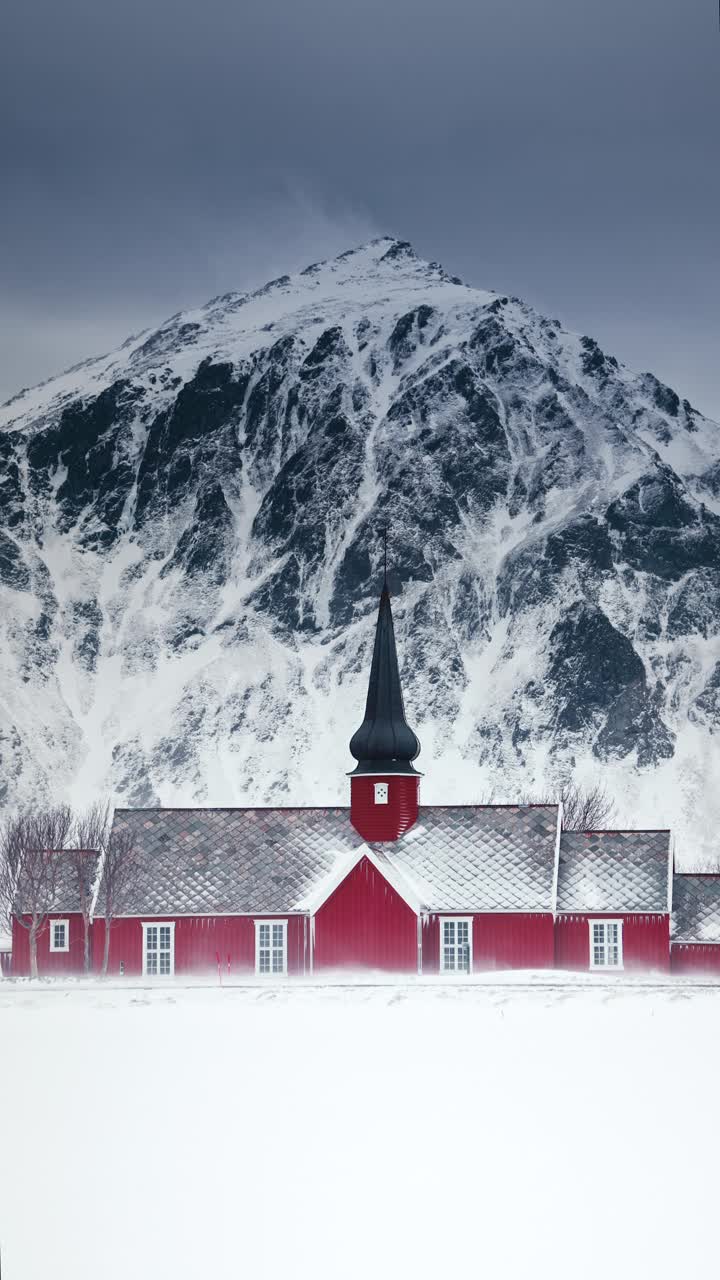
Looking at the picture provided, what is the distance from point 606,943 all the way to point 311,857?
391 inches

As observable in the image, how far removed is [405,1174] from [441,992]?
73.9ft

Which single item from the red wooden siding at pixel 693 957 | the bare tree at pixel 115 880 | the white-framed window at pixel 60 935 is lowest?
the red wooden siding at pixel 693 957

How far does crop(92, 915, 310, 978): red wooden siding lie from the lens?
54500 mm

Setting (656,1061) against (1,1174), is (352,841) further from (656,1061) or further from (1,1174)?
(1,1174)

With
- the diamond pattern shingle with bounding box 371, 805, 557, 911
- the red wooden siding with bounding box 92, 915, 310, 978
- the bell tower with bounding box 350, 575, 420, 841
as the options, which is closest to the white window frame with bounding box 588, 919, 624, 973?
the diamond pattern shingle with bounding box 371, 805, 557, 911

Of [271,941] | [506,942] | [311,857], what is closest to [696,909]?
[506,942]

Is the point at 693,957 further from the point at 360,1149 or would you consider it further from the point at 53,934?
the point at 360,1149

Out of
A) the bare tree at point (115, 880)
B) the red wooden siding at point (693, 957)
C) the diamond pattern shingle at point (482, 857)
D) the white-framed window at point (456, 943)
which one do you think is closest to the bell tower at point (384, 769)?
the diamond pattern shingle at point (482, 857)

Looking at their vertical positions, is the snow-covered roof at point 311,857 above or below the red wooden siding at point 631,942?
above

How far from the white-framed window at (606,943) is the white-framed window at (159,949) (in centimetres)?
1336

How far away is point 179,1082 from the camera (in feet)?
93.2

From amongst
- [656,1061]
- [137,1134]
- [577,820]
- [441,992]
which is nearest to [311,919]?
[441,992]

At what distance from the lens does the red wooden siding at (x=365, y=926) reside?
178 ft

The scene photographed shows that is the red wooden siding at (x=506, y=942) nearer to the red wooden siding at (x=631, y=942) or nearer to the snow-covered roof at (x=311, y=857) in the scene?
the snow-covered roof at (x=311, y=857)
